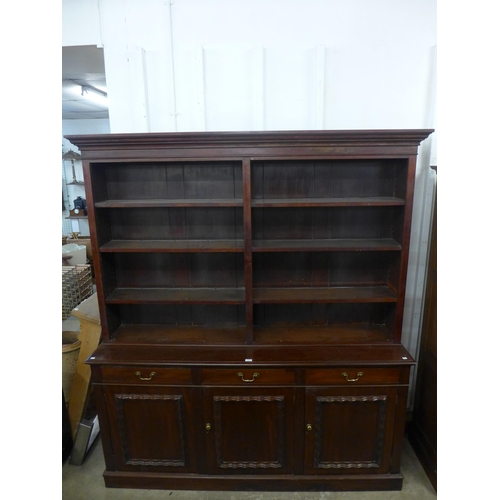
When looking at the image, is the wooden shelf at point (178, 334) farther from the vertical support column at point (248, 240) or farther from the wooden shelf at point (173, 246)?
the wooden shelf at point (173, 246)

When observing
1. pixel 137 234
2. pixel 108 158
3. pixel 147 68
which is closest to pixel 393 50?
pixel 147 68

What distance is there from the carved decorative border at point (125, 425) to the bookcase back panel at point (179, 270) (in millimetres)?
656

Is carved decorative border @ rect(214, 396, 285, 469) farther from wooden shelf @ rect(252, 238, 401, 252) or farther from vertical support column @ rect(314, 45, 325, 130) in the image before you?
vertical support column @ rect(314, 45, 325, 130)

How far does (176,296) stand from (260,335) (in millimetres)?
568

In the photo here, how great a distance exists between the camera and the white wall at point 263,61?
190 cm

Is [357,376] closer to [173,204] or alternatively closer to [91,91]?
[173,204]

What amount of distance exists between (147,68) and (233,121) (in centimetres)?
60

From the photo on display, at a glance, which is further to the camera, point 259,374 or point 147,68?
point 147,68

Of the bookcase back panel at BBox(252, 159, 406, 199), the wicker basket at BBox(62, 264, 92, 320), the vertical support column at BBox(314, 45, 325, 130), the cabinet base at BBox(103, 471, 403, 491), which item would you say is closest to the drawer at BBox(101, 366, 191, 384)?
the cabinet base at BBox(103, 471, 403, 491)

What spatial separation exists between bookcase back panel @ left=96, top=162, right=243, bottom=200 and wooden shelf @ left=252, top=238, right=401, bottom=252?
0.37 m

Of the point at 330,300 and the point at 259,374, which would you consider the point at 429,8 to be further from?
the point at 259,374

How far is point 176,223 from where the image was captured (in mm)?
2023

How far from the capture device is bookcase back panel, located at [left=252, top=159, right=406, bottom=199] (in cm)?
192

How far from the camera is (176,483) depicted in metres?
1.95
